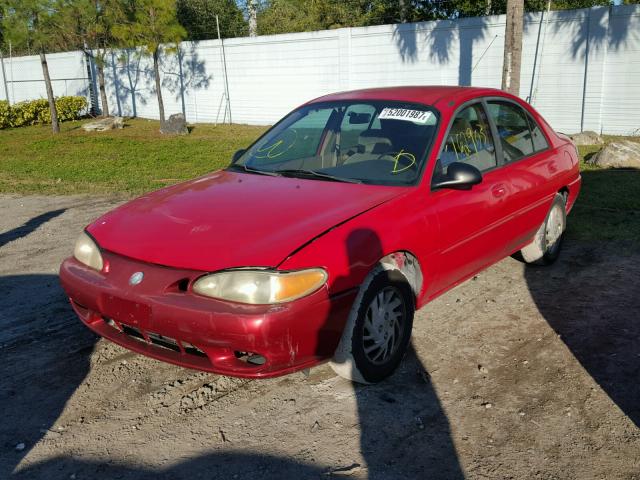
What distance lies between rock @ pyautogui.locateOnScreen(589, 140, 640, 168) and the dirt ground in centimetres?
604

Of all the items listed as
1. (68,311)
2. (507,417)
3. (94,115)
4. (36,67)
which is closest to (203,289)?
(507,417)

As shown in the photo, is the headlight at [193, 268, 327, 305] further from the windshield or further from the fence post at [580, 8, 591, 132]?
the fence post at [580, 8, 591, 132]

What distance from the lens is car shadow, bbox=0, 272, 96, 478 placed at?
3229mm

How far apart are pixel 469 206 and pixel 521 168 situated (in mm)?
949

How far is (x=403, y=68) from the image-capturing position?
17375mm

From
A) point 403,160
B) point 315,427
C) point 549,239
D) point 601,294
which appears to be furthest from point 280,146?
point 601,294

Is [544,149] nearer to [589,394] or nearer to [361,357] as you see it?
[589,394]

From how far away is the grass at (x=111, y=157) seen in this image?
10.8 m

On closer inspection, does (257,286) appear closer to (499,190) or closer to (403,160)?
(403,160)

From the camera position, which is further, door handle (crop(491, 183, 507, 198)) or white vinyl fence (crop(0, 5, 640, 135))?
white vinyl fence (crop(0, 5, 640, 135))

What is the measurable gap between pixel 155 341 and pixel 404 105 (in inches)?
93.7

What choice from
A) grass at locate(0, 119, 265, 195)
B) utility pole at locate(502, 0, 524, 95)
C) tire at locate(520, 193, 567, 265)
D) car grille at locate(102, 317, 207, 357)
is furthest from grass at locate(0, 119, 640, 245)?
car grille at locate(102, 317, 207, 357)

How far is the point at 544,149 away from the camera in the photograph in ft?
17.7

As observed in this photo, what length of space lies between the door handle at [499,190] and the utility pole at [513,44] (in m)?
8.08
